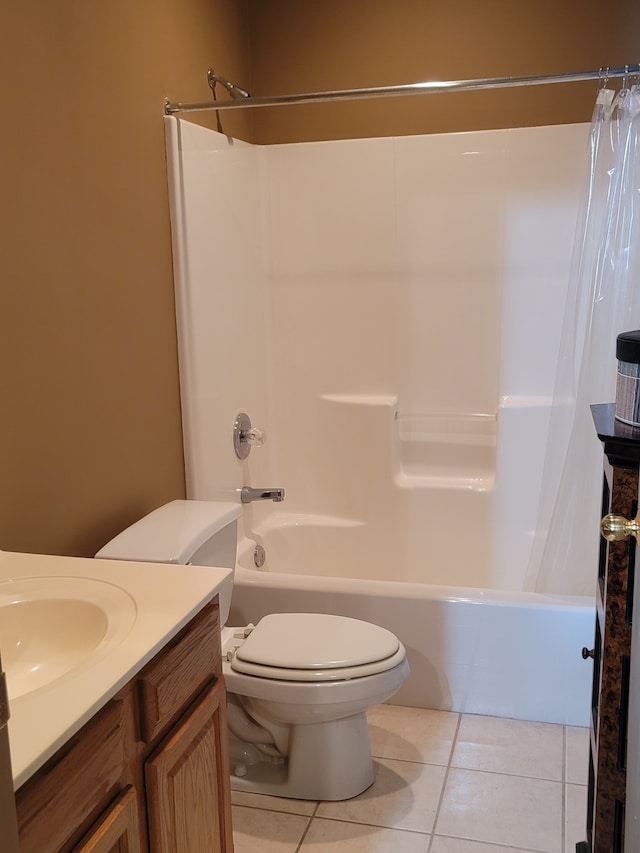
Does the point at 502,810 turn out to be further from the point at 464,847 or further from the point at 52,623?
the point at 52,623

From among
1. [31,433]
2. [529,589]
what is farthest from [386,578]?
[31,433]

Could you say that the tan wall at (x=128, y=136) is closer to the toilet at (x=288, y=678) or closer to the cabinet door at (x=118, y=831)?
the toilet at (x=288, y=678)

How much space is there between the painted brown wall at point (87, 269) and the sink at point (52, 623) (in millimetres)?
342

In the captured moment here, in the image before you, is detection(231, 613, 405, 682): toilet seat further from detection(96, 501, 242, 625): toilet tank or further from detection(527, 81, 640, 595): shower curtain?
detection(527, 81, 640, 595): shower curtain

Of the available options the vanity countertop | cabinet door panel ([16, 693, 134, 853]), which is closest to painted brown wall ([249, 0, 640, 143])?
the vanity countertop

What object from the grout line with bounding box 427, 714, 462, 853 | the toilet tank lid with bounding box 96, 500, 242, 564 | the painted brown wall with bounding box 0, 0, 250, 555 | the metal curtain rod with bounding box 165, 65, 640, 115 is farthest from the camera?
the metal curtain rod with bounding box 165, 65, 640, 115

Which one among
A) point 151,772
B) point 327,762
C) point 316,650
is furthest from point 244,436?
point 151,772

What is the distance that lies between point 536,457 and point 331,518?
33.2 inches

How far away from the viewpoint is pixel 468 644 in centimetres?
240

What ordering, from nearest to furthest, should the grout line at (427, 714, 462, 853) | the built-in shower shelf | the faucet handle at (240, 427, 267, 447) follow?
the grout line at (427, 714, 462, 853) < the faucet handle at (240, 427, 267, 447) < the built-in shower shelf

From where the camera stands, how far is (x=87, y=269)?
1967 mm

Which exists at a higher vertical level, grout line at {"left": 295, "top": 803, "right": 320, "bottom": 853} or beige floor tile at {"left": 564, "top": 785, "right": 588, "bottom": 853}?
beige floor tile at {"left": 564, "top": 785, "right": 588, "bottom": 853}

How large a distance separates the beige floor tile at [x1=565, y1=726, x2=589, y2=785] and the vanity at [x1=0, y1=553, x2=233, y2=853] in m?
1.08

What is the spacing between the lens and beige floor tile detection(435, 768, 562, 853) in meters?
1.95
